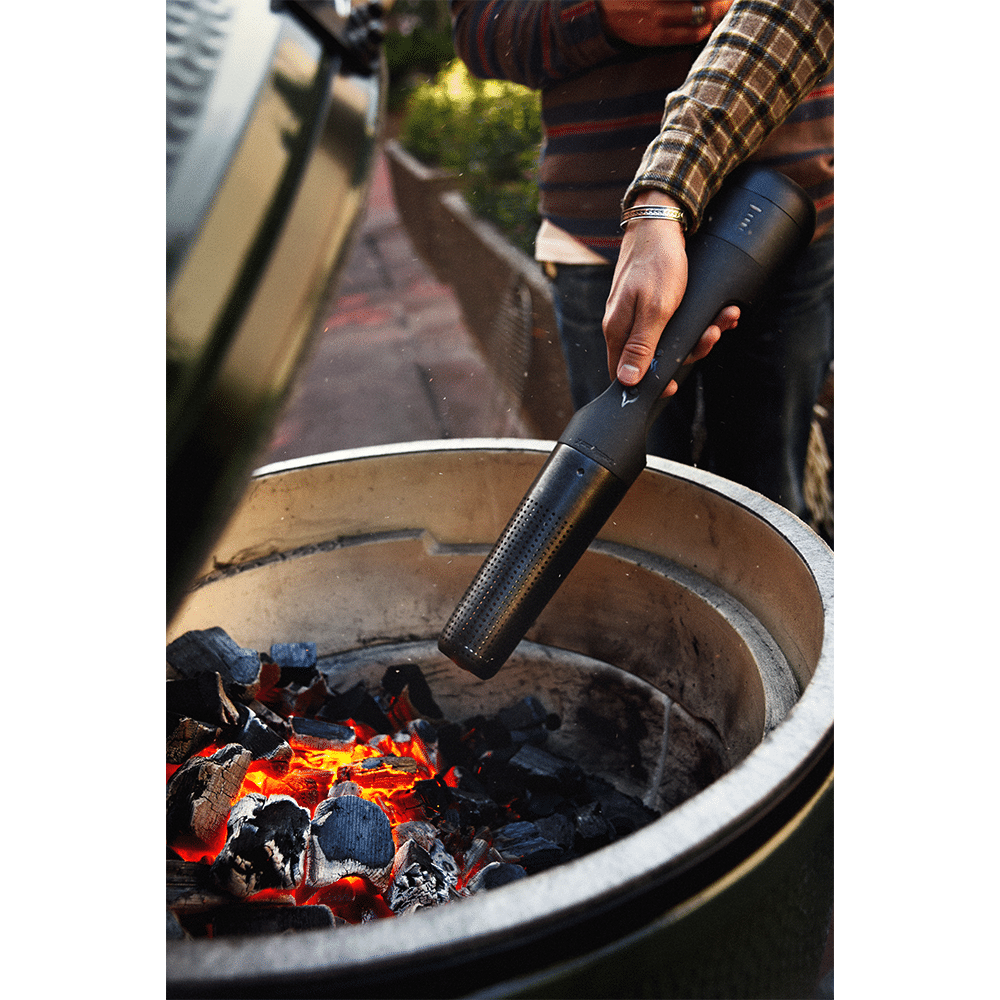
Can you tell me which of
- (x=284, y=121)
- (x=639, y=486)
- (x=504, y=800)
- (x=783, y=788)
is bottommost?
(x=504, y=800)

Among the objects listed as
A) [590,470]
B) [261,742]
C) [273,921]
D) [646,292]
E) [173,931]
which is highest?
[646,292]

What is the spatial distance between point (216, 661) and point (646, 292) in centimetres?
97

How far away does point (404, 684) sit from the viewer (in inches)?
66.7

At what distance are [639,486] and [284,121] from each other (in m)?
1.00

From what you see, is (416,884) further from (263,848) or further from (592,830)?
(592,830)

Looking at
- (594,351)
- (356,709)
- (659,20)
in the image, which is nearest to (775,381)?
(594,351)

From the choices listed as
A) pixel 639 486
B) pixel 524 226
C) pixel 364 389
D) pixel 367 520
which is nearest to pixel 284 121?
pixel 639 486

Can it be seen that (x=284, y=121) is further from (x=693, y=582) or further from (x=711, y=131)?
(x=693, y=582)

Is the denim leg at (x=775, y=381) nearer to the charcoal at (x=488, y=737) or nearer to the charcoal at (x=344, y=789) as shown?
the charcoal at (x=488, y=737)

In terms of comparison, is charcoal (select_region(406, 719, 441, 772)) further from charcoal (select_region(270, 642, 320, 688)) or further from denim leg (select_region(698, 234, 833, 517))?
denim leg (select_region(698, 234, 833, 517))

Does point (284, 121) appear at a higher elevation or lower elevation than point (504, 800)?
higher

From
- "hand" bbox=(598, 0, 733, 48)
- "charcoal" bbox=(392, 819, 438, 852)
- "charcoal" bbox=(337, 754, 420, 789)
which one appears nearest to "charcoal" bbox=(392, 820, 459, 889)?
"charcoal" bbox=(392, 819, 438, 852)

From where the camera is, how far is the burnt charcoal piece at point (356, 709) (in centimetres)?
158

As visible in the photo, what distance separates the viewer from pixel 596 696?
1674mm
